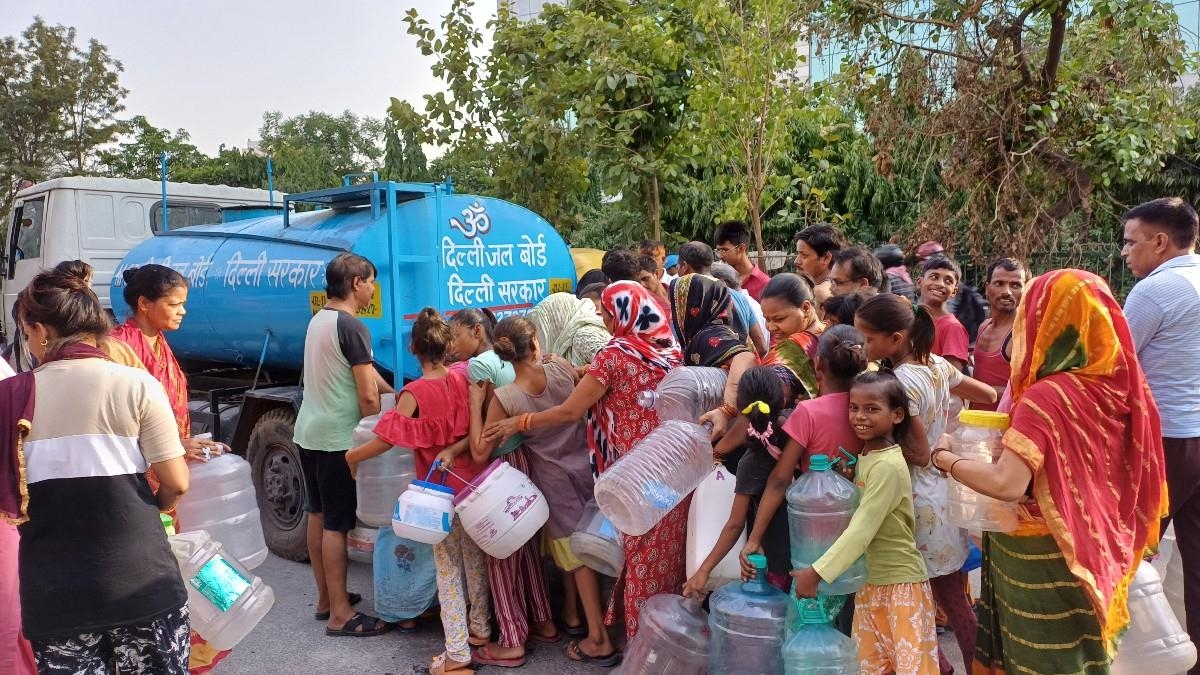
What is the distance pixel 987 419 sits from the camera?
8.11 ft

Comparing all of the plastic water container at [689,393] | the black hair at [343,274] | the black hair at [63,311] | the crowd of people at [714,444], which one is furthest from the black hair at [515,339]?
the black hair at [63,311]

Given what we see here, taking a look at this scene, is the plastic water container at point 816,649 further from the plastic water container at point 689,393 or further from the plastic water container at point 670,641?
the plastic water container at point 689,393

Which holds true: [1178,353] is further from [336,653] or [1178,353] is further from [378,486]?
[336,653]

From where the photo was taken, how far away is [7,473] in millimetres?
2316

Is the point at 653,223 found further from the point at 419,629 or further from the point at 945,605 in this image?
the point at 945,605

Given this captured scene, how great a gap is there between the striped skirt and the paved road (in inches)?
55.1

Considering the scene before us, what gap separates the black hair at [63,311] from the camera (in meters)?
2.45

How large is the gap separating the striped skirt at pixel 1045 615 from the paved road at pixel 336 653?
140 cm

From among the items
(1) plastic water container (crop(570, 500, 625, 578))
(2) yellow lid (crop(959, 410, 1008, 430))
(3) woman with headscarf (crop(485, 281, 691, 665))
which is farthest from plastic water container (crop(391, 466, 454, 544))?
(2) yellow lid (crop(959, 410, 1008, 430))

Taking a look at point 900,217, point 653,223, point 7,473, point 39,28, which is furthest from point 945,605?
point 39,28

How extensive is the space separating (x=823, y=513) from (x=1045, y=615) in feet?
2.20

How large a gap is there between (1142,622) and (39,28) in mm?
26293

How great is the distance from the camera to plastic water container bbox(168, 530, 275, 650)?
2.91m

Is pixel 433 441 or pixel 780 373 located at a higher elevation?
pixel 780 373
